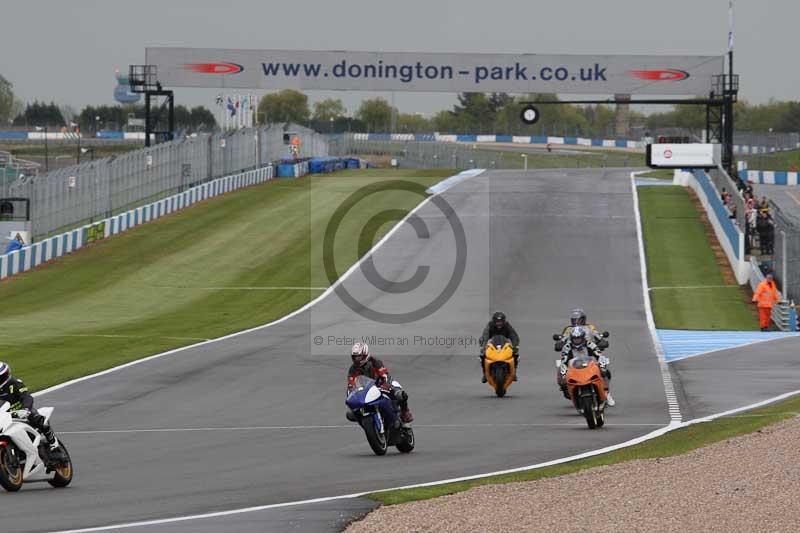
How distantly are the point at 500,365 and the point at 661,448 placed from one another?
6.77 m

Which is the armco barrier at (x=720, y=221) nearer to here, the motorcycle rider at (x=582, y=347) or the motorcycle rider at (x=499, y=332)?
the motorcycle rider at (x=499, y=332)

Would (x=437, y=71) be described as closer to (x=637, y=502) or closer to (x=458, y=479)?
(x=458, y=479)

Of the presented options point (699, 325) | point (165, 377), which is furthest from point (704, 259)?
point (165, 377)

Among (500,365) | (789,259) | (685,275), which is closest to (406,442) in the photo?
(500,365)

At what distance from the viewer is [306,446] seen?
58.7 ft

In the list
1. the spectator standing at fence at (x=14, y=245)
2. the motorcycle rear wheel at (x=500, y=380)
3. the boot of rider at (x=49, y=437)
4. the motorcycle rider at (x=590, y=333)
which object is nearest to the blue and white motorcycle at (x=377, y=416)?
the boot of rider at (x=49, y=437)

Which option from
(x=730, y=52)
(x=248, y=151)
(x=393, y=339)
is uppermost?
(x=730, y=52)

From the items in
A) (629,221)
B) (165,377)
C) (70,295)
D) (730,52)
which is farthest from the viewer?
(730,52)

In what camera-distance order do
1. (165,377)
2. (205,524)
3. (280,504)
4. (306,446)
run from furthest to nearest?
(165,377)
(306,446)
(280,504)
(205,524)

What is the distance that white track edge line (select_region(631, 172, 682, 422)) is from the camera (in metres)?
22.0

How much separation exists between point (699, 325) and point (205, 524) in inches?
1013

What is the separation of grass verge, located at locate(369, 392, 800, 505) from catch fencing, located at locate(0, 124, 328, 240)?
3381 centimetres

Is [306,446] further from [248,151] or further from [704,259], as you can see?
[248,151]

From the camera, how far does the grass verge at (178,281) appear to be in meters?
32.0
